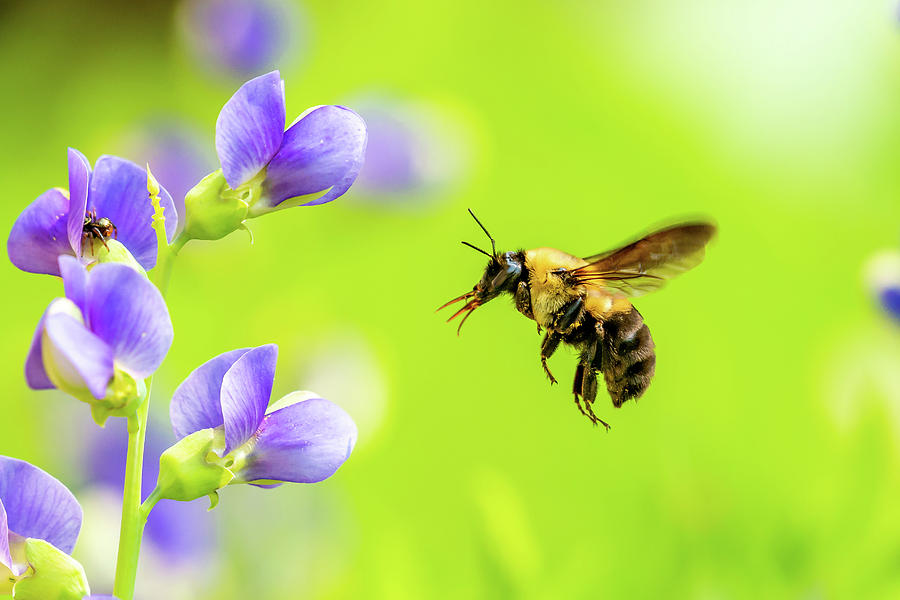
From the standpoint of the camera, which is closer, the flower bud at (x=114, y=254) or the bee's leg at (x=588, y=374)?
the flower bud at (x=114, y=254)

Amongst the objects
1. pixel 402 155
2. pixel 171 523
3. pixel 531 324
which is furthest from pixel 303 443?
pixel 531 324

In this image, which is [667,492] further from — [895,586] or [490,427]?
[490,427]

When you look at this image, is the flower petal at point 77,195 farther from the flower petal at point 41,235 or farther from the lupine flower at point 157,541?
the lupine flower at point 157,541

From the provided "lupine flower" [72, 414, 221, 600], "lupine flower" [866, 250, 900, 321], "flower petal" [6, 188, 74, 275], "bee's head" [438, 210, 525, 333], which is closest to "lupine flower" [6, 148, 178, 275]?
"flower petal" [6, 188, 74, 275]

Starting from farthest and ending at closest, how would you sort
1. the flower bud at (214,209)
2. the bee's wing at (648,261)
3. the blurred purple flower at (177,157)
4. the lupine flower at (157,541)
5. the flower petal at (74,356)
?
the blurred purple flower at (177,157)
the lupine flower at (157,541)
the bee's wing at (648,261)
the flower bud at (214,209)
the flower petal at (74,356)

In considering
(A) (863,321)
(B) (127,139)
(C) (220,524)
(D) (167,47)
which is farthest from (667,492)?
(D) (167,47)

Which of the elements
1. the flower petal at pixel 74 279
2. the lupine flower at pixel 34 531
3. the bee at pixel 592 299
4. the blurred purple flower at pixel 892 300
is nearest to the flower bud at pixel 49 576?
the lupine flower at pixel 34 531

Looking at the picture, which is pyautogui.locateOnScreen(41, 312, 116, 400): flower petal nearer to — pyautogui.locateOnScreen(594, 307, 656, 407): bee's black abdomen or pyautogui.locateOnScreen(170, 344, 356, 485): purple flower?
pyautogui.locateOnScreen(170, 344, 356, 485): purple flower
